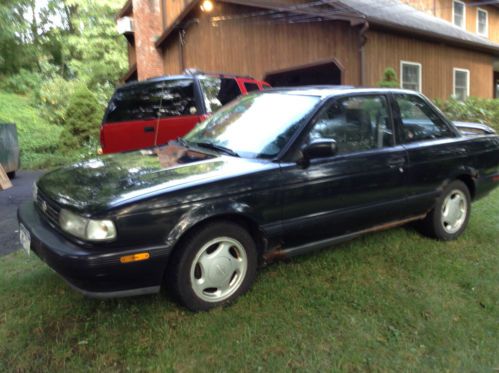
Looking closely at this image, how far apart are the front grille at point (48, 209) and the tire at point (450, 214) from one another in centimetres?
339

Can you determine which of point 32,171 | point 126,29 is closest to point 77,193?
point 32,171

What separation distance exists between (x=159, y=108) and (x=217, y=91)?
0.90 meters

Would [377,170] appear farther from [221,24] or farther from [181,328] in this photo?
[221,24]

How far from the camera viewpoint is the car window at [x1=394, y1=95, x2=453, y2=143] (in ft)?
13.9

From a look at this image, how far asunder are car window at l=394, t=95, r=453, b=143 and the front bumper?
102 inches

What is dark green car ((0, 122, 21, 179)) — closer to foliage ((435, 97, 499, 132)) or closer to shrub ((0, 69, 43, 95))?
foliage ((435, 97, 499, 132))

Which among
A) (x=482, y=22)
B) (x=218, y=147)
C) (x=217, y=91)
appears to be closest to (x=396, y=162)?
(x=218, y=147)

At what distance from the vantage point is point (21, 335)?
9.45 feet

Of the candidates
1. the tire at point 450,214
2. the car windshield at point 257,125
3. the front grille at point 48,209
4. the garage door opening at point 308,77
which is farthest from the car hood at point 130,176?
the garage door opening at point 308,77

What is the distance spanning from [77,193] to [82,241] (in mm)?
402

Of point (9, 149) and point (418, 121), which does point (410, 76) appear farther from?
point (9, 149)

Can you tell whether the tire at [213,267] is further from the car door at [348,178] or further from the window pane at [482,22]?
the window pane at [482,22]

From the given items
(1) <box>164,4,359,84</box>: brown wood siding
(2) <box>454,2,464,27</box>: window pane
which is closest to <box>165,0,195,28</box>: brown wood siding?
(1) <box>164,4,359,84</box>: brown wood siding

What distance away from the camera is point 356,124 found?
3.96 m
